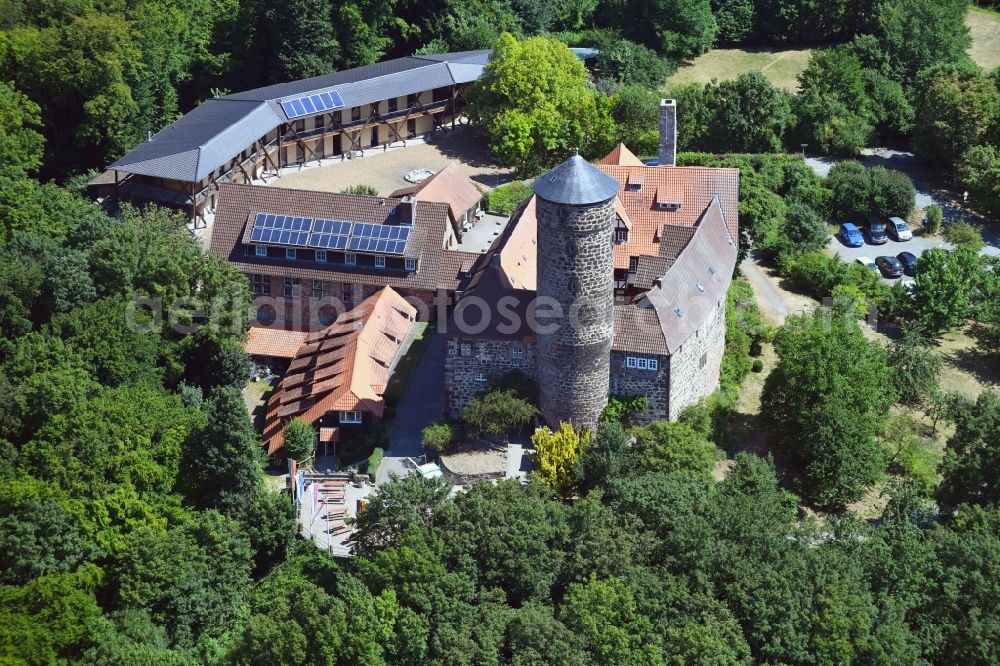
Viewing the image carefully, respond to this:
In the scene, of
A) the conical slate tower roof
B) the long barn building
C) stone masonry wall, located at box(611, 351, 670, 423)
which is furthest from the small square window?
the long barn building

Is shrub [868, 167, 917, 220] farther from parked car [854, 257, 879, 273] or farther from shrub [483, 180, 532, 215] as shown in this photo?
shrub [483, 180, 532, 215]

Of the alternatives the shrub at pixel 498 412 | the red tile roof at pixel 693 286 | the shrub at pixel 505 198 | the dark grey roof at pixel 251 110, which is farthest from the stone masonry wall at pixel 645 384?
the dark grey roof at pixel 251 110

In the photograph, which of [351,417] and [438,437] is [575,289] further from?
[351,417]

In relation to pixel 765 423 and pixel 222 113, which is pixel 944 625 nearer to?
pixel 765 423

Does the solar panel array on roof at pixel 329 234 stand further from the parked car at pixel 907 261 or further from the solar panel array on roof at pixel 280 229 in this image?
the parked car at pixel 907 261

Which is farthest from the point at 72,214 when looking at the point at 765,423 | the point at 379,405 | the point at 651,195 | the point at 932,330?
the point at 932,330

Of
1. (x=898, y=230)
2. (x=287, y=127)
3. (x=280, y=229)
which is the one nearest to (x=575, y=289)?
(x=280, y=229)

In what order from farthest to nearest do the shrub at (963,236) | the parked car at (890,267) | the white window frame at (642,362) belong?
the shrub at (963,236) → the parked car at (890,267) → the white window frame at (642,362)
